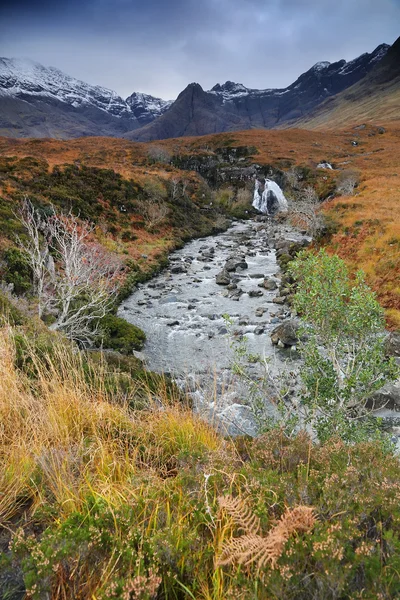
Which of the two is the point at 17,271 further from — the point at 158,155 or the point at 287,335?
the point at 158,155

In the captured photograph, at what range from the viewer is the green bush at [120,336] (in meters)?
14.2

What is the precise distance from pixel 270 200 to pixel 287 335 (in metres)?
51.2

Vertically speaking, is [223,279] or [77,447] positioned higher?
[77,447]

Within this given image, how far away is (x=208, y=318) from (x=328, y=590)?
1655 centimetres

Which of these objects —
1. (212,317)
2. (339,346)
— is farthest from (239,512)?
(212,317)

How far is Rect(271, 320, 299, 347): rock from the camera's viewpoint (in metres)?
14.7

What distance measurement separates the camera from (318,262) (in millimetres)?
7207

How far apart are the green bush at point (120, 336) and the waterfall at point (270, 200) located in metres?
50.0

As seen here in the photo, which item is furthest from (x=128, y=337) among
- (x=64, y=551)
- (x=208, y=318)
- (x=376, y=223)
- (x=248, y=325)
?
(x=376, y=223)

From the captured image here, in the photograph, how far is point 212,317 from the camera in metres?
18.4

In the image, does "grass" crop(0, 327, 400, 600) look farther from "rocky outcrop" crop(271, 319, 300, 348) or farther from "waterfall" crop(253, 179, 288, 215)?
"waterfall" crop(253, 179, 288, 215)

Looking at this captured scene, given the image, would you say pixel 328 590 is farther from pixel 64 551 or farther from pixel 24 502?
pixel 24 502

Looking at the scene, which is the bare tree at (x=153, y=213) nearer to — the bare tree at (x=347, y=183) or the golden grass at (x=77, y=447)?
the bare tree at (x=347, y=183)

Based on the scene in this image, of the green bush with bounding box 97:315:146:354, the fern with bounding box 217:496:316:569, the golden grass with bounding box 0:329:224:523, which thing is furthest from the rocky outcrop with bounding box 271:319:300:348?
the fern with bounding box 217:496:316:569
